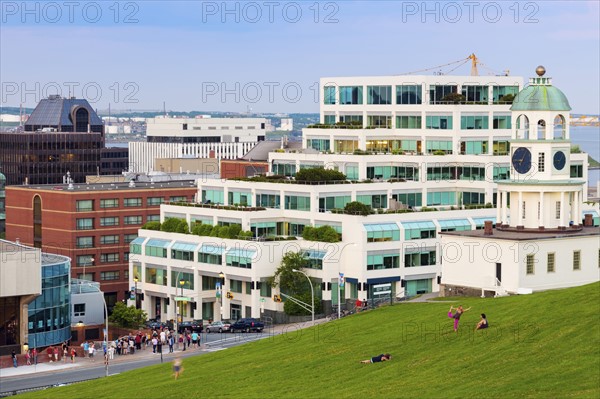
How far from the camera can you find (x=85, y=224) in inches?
6668

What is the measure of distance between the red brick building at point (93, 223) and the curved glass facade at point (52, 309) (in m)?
40.1

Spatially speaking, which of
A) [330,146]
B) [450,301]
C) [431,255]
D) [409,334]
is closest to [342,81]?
[330,146]

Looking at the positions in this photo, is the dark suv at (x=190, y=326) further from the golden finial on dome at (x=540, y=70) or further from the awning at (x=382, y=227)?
the golden finial on dome at (x=540, y=70)

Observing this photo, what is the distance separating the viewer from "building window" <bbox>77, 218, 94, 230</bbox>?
6644 inches

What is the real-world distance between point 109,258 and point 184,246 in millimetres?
26242

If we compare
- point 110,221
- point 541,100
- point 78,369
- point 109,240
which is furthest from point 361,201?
point 78,369

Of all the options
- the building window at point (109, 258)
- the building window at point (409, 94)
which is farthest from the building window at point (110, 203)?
the building window at point (409, 94)

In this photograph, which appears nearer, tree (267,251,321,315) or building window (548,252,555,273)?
building window (548,252,555,273)

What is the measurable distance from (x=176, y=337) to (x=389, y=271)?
949 inches

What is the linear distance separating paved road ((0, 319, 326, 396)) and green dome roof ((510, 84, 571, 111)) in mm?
25560

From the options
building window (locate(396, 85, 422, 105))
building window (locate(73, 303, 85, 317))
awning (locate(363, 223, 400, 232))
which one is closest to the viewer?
building window (locate(73, 303, 85, 317))

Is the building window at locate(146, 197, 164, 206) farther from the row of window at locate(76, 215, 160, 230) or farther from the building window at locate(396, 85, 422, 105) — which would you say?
the building window at locate(396, 85, 422, 105)

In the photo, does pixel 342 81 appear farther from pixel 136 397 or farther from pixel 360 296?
pixel 136 397

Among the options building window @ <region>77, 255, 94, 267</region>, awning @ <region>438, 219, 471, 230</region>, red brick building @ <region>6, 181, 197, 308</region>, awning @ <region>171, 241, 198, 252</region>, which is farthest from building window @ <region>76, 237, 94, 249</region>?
awning @ <region>438, 219, 471, 230</region>
